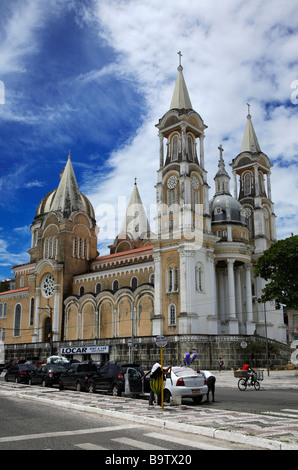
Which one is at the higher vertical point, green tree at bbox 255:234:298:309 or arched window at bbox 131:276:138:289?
arched window at bbox 131:276:138:289

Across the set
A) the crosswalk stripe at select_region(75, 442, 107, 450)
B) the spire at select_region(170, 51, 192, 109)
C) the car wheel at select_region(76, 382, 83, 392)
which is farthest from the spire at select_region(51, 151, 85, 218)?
A: the crosswalk stripe at select_region(75, 442, 107, 450)

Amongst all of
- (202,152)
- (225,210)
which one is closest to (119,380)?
(225,210)

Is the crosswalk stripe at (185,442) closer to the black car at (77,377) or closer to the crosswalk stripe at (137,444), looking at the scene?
the crosswalk stripe at (137,444)

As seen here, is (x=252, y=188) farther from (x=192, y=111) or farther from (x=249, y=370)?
(x=249, y=370)

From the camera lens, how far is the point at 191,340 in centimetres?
4088

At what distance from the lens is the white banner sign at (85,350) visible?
152 ft

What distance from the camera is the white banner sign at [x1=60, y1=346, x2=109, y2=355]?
4625cm

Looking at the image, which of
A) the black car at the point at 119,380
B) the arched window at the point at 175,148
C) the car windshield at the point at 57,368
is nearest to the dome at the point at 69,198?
the arched window at the point at 175,148

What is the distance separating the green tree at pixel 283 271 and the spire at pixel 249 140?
30.0 metres

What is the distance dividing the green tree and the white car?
16.4 meters

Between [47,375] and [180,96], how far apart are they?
37.1 meters

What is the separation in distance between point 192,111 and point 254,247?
54.0ft

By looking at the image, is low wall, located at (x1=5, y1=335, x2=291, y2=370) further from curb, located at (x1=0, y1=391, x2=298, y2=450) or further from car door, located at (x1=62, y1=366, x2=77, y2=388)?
curb, located at (x1=0, y1=391, x2=298, y2=450)

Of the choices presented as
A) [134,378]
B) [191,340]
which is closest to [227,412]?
[134,378]
